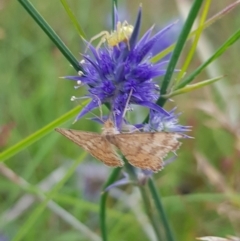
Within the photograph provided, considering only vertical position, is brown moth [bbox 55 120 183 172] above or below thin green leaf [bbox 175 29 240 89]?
below

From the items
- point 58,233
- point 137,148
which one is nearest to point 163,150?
point 137,148

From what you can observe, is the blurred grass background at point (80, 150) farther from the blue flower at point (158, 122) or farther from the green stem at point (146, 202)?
the blue flower at point (158, 122)

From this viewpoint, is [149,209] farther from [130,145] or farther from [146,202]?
[130,145]

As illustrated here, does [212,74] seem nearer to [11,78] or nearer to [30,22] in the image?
[11,78]

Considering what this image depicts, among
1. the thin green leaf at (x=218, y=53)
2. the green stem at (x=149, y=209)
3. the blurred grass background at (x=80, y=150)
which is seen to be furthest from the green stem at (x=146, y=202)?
the blurred grass background at (x=80, y=150)

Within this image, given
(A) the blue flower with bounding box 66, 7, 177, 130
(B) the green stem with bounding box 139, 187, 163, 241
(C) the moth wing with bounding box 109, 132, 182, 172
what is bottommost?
(B) the green stem with bounding box 139, 187, 163, 241

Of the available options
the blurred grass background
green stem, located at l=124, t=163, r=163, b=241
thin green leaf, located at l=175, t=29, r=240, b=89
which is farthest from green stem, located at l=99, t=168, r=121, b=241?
the blurred grass background

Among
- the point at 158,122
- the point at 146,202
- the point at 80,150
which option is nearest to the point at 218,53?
the point at 158,122

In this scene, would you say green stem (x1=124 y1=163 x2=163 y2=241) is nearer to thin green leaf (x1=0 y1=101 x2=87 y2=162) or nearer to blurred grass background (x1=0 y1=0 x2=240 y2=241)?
thin green leaf (x1=0 y1=101 x2=87 y2=162)
